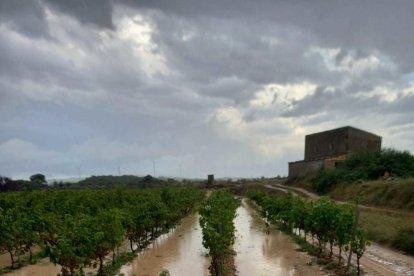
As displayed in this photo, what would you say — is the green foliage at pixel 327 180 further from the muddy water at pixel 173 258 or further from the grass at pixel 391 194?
the muddy water at pixel 173 258

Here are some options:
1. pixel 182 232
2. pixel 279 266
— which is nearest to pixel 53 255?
pixel 279 266

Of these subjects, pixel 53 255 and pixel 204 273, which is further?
pixel 204 273

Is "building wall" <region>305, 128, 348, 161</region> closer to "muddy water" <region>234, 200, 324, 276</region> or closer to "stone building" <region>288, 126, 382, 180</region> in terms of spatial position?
"stone building" <region>288, 126, 382, 180</region>

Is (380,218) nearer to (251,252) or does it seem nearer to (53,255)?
(251,252)

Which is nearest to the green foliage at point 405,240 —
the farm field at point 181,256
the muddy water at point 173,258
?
the farm field at point 181,256

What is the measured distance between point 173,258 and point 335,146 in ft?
151

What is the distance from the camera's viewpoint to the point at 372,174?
46062mm

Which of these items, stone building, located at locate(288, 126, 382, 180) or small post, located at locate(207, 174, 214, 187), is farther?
small post, located at locate(207, 174, 214, 187)

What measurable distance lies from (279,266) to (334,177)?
33174 mm

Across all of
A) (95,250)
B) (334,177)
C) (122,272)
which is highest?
(334,177)

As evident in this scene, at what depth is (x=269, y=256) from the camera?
20.5 metres

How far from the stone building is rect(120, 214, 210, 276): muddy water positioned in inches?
1365

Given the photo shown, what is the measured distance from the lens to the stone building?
193 feet

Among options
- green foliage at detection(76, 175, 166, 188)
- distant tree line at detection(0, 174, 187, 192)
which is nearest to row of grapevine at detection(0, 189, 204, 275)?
distant tree line at detection(0, 174, 187, 192)
